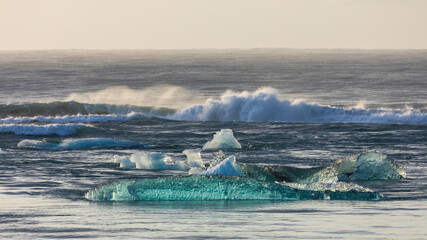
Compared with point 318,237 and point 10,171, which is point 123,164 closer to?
point 10,171

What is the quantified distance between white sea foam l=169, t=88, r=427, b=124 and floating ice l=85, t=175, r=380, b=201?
30407 millimetres

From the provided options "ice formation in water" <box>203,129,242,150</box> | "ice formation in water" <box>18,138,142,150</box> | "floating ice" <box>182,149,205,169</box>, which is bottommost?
"ice formation in water" <box>18,138,142,150</box>

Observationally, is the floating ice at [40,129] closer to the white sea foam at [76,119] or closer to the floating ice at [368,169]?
the white sea foam at [76,119]

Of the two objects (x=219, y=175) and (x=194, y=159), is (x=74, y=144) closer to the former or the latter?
(x=194, y=159)

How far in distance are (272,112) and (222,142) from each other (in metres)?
20.8

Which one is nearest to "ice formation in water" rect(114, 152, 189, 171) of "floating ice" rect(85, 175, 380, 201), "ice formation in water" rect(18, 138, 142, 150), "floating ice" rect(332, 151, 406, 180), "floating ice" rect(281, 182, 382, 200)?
"floating ice" rect(332, 151, 406, 180)

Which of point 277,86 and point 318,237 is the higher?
point 318,237

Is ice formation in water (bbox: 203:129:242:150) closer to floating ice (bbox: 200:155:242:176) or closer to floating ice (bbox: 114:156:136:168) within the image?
floating ice (bbox: 114:156:136:168)

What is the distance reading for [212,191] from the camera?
12.2 metres

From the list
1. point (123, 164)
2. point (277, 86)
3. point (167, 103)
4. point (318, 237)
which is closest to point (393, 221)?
point (318, 237)

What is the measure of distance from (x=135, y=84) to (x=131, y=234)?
A: 258 feet

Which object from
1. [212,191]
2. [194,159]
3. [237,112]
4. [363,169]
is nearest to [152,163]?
[194,159]

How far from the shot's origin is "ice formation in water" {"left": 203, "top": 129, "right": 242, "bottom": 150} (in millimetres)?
24344

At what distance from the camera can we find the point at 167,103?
5944 centimetres
